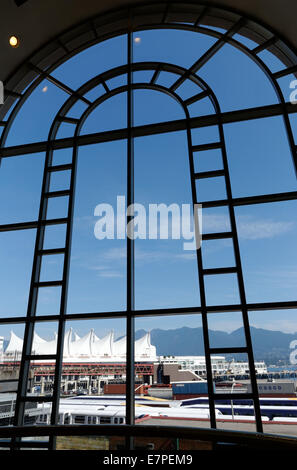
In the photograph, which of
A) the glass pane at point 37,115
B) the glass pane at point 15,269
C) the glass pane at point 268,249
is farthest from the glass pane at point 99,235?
the glass pane at point 268,249

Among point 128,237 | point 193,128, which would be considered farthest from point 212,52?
point 128,237

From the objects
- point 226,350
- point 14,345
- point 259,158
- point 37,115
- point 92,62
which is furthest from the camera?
point 92,62

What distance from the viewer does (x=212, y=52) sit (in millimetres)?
3979

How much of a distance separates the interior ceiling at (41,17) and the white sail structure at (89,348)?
3.70m

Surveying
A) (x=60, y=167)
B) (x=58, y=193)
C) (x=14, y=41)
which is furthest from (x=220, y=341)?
(x=14, y=41)

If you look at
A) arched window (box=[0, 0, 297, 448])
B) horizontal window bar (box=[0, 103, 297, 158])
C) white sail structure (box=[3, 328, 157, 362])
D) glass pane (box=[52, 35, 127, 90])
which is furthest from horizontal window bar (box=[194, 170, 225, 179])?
glass pane (box=[52, 35, 127, 90])

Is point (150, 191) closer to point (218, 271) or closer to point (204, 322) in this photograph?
point (218, 271)

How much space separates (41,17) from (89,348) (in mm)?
4431

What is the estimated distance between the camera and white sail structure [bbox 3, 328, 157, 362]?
9.94 ft

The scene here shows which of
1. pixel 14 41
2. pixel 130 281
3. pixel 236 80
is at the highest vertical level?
pixel 14 41

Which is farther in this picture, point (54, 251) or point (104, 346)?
point (54, 251)

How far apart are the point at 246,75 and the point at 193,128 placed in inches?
37.5

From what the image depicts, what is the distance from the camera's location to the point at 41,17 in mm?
4391

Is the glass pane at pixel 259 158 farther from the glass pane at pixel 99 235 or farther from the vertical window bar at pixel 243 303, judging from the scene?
the glass pane at pixel 99 235
